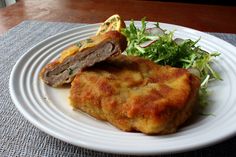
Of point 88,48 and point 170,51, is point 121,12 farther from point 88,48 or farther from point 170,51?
point 88,48

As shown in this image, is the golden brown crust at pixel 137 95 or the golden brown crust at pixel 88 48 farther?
the golden brown crust at pixel 88 48

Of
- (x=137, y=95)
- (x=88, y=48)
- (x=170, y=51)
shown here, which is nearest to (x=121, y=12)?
(x=170, y=51)

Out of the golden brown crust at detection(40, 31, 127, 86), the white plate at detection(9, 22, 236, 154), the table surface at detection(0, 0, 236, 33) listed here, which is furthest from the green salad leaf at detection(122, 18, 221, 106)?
the table surface at detection(0, 0, 236, 33)

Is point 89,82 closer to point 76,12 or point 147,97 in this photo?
point 147,97

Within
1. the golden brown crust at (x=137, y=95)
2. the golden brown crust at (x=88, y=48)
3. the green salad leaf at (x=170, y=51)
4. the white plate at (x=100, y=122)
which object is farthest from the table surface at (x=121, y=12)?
the golden brown crust at (x=137, y=95)

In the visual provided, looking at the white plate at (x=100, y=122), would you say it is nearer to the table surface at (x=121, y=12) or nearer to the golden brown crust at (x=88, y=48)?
the golden brown crust at (x=88, y=48)
